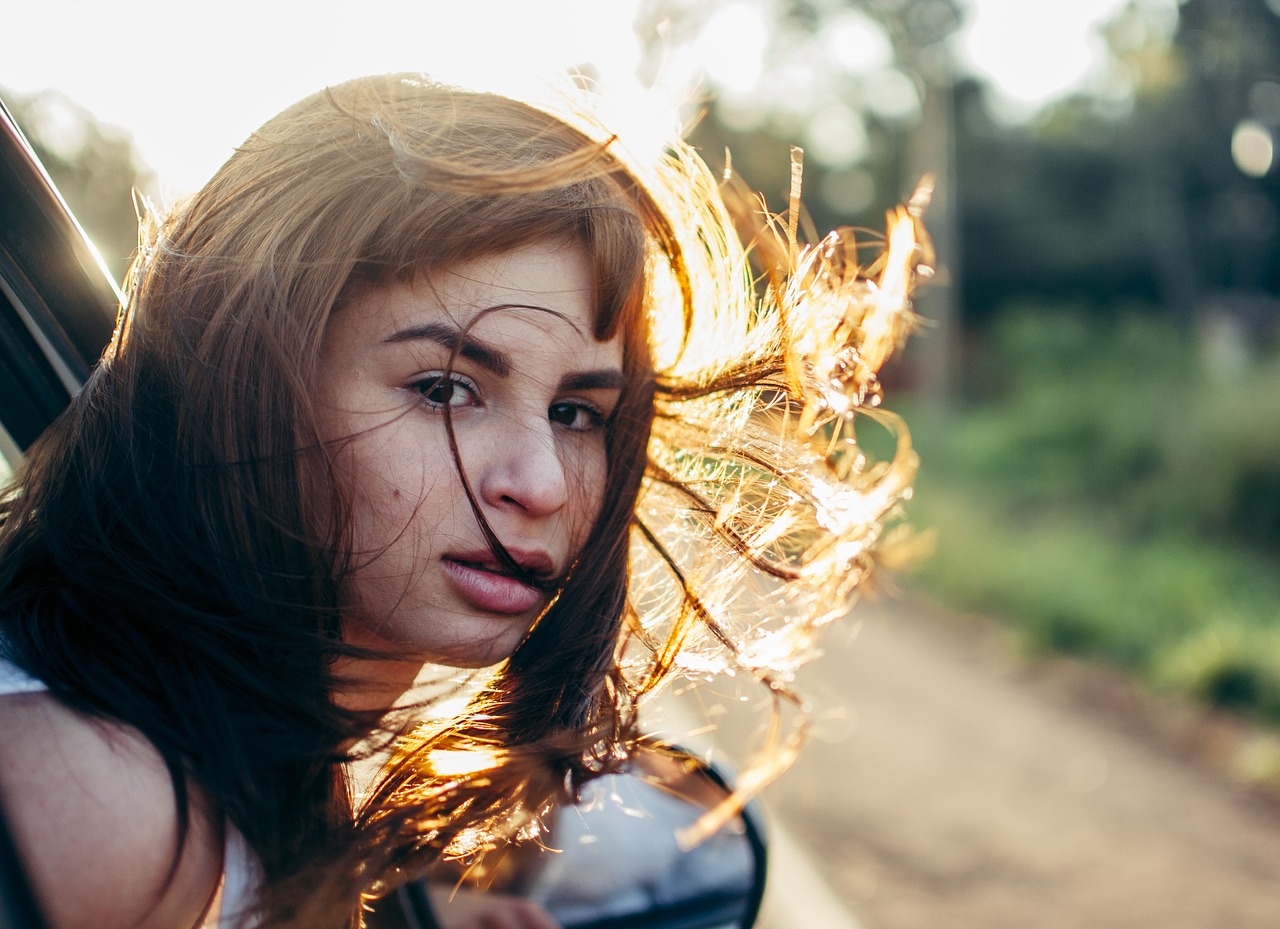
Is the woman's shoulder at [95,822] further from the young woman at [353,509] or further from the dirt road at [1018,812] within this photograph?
the dirt road at [1018,812]

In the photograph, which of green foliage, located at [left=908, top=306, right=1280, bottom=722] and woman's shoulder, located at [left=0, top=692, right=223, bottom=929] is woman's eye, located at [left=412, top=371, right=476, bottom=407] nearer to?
woman's shoulder, located at [left=0, top=692, right=223, bottom=929]

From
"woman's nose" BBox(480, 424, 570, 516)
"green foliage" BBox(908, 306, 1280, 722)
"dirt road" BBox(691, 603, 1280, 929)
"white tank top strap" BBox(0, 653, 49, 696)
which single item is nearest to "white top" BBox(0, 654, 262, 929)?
"white tank top strap" BBox(0, 653, 49, 696)

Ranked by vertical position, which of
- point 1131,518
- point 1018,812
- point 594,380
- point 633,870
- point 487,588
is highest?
point 594,380

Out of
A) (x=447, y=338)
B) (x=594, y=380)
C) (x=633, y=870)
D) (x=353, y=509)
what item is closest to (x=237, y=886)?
(x=353, y=509)

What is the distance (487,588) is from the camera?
1505 mm

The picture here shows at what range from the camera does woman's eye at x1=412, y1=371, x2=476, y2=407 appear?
1.48 metres

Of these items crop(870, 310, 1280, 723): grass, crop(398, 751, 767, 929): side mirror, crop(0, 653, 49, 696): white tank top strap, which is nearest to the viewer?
crop(0, 653, 49, 696): white tank top strap

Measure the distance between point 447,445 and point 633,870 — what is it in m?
0.90

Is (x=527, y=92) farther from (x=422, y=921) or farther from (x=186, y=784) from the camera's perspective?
(x=422, y=921)

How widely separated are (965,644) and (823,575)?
25.0 ft

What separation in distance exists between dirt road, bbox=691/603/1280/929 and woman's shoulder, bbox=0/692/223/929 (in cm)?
253

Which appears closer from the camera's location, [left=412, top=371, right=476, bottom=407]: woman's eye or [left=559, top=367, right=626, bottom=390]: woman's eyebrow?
[left=412, top=371, right=476, bottom=407]: woman's eye

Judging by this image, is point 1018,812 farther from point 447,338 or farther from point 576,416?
point 447,338

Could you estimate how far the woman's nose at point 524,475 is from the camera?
4.83 feet
